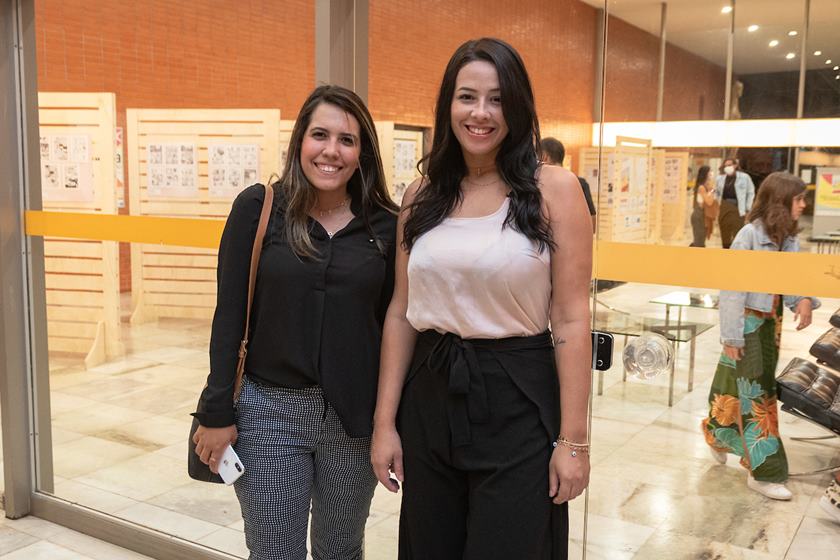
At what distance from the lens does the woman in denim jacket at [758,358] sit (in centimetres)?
201

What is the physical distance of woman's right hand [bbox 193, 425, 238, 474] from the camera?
6.32ft

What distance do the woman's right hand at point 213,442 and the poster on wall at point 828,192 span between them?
151cm

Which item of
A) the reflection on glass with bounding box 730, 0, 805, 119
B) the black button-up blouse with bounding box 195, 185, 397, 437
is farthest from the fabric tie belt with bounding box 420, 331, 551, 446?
the reflection on glass with bounding box 730, 0, 805, 119

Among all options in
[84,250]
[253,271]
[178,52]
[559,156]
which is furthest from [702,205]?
[84,250]

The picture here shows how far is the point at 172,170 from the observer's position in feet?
10.3

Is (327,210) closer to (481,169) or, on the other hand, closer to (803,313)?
(481,169)

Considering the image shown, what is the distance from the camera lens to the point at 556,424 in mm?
1704

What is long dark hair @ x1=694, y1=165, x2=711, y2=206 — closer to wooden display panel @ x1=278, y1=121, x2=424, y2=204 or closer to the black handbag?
wooden display panel @ x1=278, y1=121, x2=424, y2=204

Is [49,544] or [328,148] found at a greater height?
[328,148]

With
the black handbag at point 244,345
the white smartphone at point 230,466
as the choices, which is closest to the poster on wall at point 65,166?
the black handbag at point 244,345

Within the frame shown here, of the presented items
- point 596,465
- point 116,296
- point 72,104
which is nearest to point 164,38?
point 72,104

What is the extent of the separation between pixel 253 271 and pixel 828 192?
4.52 ft

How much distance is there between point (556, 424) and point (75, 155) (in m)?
2.76

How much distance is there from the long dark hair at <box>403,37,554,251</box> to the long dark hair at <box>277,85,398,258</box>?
0.22 meters
